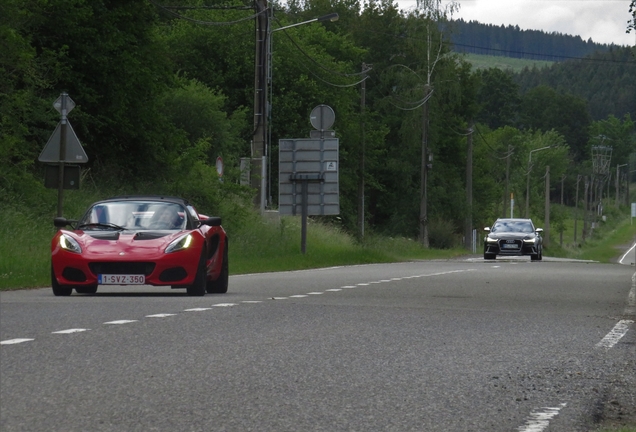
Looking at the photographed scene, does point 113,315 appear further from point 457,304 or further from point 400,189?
point 400,189

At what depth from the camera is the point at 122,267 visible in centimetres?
1838

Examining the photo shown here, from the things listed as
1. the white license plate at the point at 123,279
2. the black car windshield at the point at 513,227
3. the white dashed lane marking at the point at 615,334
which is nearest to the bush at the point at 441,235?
the black car windshield at the point at 513,227

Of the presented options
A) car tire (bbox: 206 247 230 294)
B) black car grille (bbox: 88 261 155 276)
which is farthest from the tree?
black car grille (bbox: 88 261 155 276)

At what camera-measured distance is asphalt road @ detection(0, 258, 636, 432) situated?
301 inches

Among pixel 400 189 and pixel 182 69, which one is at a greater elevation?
pixel 182 69

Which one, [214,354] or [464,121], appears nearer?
[214,354]

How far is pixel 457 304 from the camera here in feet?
59.3

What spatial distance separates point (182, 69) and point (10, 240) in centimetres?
3583

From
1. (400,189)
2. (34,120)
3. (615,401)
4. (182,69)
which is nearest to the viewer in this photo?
(615,401)

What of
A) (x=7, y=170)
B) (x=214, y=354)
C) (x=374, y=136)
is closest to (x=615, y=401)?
(x=214, y=354)

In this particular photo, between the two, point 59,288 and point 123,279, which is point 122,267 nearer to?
point 123,279

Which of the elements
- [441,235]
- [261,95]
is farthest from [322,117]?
[441,235]

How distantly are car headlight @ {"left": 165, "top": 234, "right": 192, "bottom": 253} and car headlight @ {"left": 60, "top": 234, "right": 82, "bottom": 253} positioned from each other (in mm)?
1184

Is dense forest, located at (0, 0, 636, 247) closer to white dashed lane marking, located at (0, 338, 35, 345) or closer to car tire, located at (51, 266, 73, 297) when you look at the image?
car tire, located at (51, 266, 73, 297)
